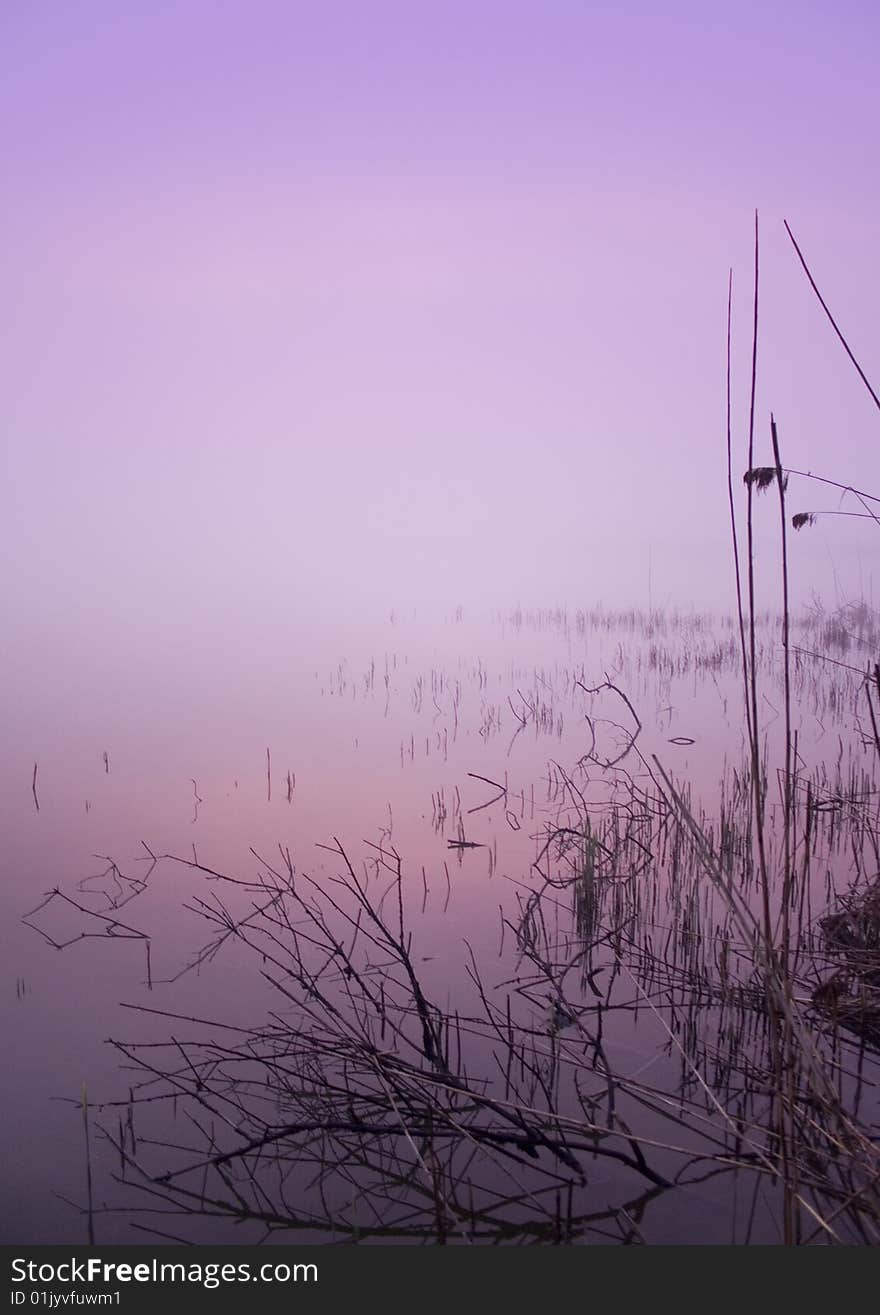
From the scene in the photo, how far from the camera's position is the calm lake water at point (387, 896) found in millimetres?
2566

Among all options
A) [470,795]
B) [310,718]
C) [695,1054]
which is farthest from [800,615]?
[695,1054]

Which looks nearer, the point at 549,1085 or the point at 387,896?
the point at 549,1085

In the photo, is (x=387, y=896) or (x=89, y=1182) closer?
(x=89, y=1182)

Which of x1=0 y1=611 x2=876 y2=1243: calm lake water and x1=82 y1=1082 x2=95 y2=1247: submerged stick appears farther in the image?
x1=0 y1=611 x2=876 y2=1243: calm lake water

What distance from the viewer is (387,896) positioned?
16.3 ft

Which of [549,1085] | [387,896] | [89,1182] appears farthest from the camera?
[387,896]

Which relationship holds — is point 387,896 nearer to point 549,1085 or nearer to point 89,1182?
point 549,1085

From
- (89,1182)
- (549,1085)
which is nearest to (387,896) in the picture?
(549,1085)

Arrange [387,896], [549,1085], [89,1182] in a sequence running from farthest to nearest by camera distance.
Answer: [387,896] < [549,1085] < [89,1182]

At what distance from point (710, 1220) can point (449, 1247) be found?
77cm

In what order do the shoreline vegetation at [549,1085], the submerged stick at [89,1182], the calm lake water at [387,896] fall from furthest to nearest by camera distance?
the calm lake water at [387,896] → the submerged stick at [89,1182] → the shoreline vegetation at [549,1085]

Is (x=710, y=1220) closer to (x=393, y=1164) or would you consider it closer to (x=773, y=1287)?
(x=773, y=1287)

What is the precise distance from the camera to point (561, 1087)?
3.07 m

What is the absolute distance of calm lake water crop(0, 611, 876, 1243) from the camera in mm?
2566
